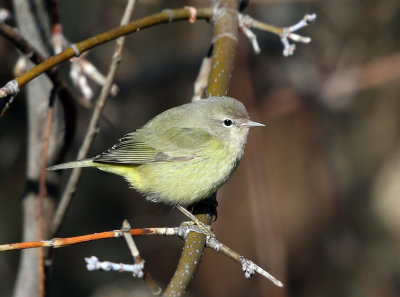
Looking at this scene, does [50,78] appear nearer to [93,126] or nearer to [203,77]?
[93,126]

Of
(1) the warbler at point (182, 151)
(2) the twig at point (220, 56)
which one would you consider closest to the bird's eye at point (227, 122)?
(1) the warbler at point (182, 151)

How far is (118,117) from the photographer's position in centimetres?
687

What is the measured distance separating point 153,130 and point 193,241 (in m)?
1.47

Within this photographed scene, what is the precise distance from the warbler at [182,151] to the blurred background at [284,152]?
180 centimetres

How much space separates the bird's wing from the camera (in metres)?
3.80

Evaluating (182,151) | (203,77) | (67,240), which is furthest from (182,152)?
(67,240)

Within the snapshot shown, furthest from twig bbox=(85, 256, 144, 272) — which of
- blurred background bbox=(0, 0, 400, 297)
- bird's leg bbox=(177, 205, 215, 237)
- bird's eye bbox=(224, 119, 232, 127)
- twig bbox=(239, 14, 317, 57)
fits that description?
blurred background bbox=(0, 0, 400, 297)

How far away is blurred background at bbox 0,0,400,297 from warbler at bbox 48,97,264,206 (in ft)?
5.90

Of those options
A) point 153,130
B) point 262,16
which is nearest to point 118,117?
point 262,16

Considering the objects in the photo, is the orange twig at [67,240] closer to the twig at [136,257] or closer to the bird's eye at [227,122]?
the twig at [136,257]

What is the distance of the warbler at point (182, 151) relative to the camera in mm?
3645

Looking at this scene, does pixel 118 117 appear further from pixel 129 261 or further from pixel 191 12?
pixel 191 12

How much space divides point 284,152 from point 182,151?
451 centimetres

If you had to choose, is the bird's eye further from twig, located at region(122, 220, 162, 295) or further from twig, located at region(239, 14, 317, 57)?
twig, located at region(122, 220, 162, 295)
